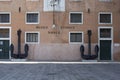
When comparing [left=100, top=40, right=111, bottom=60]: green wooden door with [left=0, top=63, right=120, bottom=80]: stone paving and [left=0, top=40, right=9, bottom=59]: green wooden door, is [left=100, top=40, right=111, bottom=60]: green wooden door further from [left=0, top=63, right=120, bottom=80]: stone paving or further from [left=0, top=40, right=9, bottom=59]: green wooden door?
[left=0, top=63, right=120, bottom=80]: stone paving

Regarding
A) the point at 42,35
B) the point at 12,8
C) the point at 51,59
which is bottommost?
the point at 51,59

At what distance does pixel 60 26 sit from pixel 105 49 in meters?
5.66

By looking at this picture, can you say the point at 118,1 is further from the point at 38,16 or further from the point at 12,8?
the point at 12,8

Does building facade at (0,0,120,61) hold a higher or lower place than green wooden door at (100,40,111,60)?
higher

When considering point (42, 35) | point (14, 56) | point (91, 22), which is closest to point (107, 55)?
point (91, 22)

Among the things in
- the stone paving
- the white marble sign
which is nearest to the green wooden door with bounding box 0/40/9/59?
the white marble sign

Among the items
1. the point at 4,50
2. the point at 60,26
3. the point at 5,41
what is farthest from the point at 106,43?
the point at 4,50

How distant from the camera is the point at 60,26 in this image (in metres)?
41.4

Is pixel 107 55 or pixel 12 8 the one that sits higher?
pixel 12 8

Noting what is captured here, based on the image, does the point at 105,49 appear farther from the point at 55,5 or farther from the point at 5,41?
the point at 5,41

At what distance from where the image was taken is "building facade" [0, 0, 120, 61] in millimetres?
41062

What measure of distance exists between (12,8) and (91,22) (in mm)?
8997

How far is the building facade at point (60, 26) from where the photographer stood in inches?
1617

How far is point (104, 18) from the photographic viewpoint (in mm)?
41719
